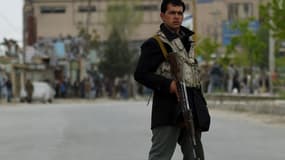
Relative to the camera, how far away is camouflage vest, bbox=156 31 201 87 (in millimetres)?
7000

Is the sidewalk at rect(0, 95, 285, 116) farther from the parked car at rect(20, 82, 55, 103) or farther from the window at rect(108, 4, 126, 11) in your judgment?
the window at rect(108, 4, 126, 11)

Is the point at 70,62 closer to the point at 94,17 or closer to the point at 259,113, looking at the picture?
the point at 94,17

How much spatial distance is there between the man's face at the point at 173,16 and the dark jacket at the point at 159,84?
2.8 inches

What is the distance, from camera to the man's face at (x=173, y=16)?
7.00 m

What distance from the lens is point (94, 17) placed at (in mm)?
103688

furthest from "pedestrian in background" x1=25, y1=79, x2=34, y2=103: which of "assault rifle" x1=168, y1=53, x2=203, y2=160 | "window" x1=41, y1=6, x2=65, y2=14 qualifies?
"window" x1=41, y1=6, x2=65, y2=14

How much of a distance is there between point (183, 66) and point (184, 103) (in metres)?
0.34

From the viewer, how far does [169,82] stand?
22.7ft

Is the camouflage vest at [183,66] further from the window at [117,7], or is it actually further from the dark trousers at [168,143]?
the window at [117,7]

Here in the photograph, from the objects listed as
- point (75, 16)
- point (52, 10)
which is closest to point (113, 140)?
point (75, 16)

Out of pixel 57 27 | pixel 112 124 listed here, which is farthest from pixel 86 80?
pixel 57 27

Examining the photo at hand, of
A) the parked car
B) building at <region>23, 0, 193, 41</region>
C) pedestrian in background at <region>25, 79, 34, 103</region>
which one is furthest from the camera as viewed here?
building at <region>23, 0, 193, 41</region>

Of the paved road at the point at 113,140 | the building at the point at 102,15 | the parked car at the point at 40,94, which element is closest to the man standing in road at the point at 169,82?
the paved road at the point at 113,140

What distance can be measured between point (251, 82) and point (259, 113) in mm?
23230
